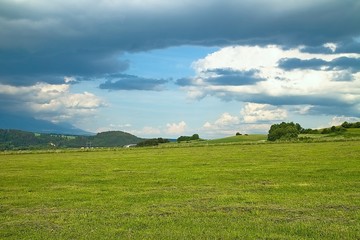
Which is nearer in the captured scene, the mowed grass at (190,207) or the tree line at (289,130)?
the mowed grass at (190,207)

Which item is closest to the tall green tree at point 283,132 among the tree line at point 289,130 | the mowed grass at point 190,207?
the tree line at point 289,130

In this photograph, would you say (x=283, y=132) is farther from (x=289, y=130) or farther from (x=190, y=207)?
(x=190, y=207)

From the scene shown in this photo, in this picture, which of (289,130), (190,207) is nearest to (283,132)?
(289,130)

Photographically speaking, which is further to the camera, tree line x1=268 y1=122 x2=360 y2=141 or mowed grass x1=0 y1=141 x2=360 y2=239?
tree line x1=268 y1=122 x2=360 y2=141

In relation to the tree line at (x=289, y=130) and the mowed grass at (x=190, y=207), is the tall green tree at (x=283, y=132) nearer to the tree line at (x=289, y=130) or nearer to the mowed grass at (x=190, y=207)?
the tree line at (x=289, y=130)

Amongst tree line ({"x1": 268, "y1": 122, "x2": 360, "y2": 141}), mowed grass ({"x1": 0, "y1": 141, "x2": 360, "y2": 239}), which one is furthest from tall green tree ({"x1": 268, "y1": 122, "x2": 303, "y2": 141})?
mowed grass ({"x1": 0, "y1": 141, "x2": 360, "y2": 239})

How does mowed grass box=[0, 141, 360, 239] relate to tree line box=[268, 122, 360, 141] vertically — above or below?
below

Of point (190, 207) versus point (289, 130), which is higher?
point (289, 130)

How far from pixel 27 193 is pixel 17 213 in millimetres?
7308

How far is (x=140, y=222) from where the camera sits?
16.3 m

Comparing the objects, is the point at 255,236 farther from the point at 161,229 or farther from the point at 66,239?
the point at 66,239

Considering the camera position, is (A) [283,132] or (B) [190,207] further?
(A) [283,132]

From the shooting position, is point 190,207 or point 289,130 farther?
point 289,130

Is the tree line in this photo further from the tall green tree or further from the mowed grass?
the mowed grass
